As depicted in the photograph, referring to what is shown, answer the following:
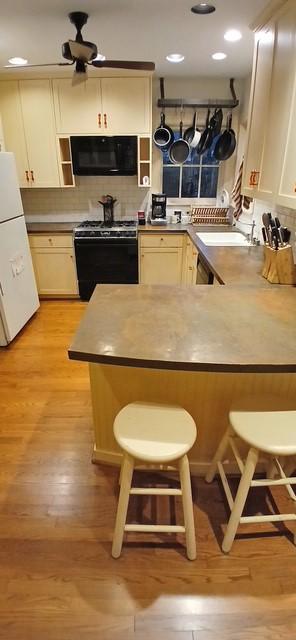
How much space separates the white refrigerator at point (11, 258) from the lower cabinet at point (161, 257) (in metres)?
1.28

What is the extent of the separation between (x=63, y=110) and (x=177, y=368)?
346cm

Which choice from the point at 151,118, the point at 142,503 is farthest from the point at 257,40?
the point at 142,503

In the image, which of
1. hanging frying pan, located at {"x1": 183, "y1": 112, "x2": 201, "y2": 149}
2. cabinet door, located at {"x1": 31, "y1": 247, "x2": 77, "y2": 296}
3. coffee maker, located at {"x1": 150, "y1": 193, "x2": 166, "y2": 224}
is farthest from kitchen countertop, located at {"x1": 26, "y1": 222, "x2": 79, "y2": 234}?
hanging frying pan, located at {"x1": 183, "y1": 112, "x2": 201, "y2": 149}

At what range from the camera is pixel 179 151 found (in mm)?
3797

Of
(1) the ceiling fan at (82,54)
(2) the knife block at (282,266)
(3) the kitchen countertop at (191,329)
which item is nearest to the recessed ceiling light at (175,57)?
(1) the ceiling fan at (82,54)

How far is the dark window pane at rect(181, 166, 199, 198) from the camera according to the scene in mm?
4023

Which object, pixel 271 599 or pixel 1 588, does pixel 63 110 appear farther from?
pixel 271 599

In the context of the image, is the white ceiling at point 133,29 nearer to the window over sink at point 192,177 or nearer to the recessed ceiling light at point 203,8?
the recessed ceiling light at point 203,8

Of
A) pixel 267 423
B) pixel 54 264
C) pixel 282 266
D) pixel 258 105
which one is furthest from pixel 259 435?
pixel 54 264

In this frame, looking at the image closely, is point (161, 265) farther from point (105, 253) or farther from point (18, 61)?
point (18, 61)

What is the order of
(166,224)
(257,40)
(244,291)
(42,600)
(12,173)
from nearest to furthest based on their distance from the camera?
(42,600) → (244,291) → (257,40) → (12,173) → (166,224)

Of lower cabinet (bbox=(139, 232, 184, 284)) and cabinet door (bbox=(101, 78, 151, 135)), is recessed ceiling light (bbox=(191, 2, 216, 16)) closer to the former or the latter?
cabinet door (bbox=(101, 78, 151, 135))

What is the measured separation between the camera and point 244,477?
4.10ft

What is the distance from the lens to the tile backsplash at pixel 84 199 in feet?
13.2
